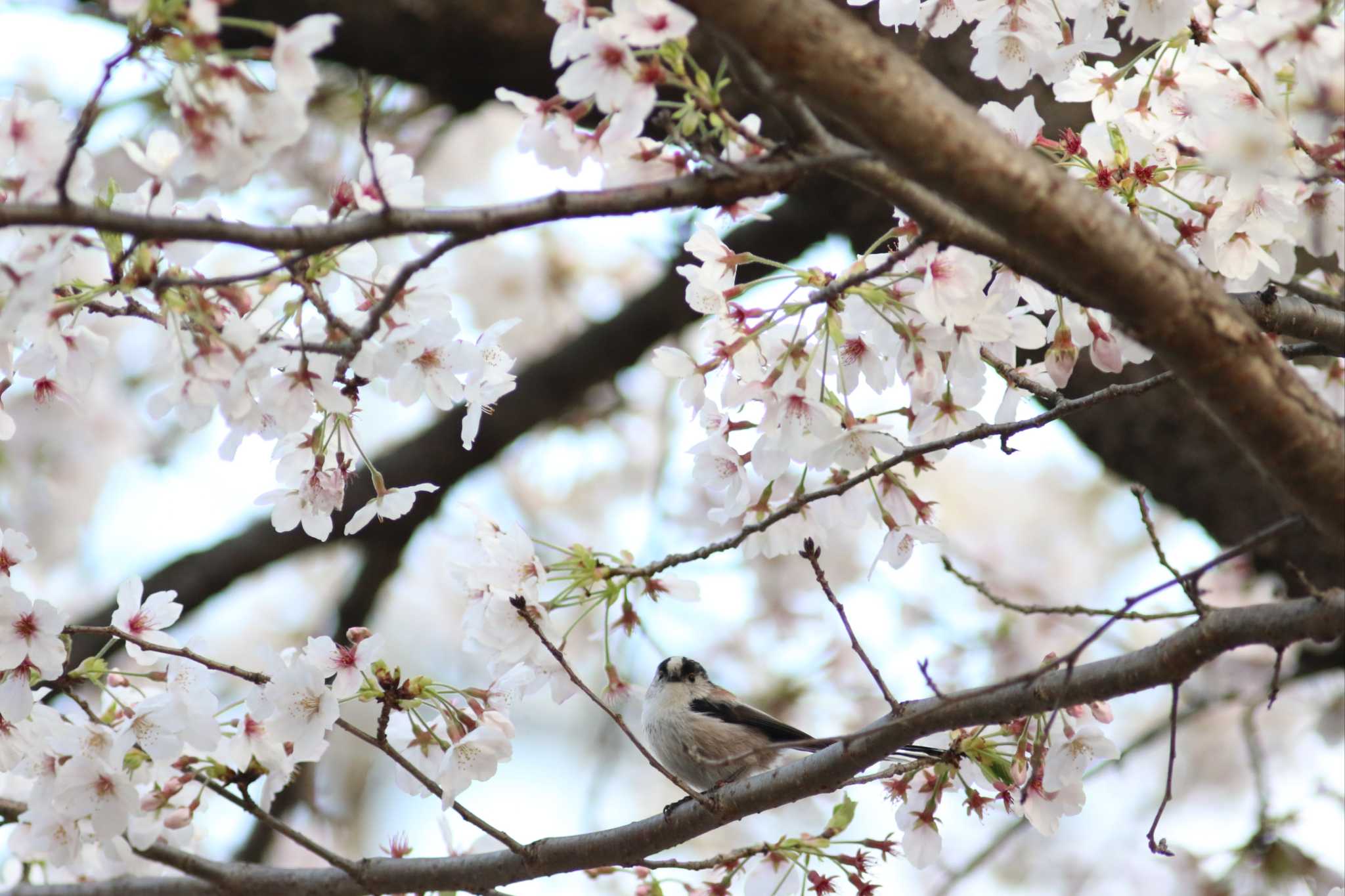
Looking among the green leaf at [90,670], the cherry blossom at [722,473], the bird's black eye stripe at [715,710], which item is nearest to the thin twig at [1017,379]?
the cherry blossom at [722,473]

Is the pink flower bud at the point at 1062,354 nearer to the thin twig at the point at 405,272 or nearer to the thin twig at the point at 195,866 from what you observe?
the thin twig at the point at 405,272

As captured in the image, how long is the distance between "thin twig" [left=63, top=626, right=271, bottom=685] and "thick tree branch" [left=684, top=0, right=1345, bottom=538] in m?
1.28

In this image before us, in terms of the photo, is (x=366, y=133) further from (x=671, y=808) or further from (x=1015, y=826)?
(x=1015, y=826)

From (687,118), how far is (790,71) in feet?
0.82

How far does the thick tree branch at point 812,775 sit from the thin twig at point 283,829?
25 mm

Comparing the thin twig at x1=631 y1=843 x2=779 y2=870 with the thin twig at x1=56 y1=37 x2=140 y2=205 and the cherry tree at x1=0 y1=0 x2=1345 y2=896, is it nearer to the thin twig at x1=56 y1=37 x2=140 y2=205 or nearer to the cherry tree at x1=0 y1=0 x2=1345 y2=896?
the cherry tree at x1=0 y1=0 x2=1345 y2=896

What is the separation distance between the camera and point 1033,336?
6.21 ft

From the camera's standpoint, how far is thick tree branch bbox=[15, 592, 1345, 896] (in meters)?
1.55

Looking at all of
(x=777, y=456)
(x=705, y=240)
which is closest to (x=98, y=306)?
(x=705, y=240)

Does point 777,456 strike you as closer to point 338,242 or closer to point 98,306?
point 338,242

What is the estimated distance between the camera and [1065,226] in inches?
53.7

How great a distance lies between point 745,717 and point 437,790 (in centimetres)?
157

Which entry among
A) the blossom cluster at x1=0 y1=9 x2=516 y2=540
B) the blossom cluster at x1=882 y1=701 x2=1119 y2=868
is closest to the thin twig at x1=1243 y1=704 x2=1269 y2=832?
the blossom cluster at x1=882 y1=701 x2=1119 y2=868

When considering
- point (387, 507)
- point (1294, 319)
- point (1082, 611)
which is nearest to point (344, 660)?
point (387, 507)
